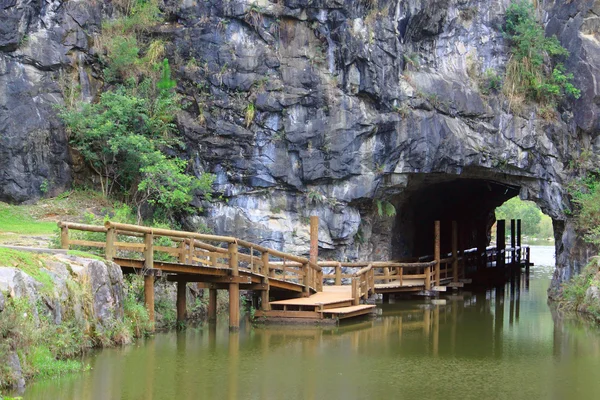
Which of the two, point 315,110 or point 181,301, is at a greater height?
point 315,110

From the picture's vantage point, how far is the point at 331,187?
1079 inches

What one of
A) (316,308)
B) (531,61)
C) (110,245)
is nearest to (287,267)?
(316,308)

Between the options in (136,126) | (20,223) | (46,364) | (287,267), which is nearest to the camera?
(46,364)

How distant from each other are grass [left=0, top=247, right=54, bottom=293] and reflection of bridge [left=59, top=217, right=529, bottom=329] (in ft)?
6.63

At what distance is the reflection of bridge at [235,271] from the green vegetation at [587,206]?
609 centimetres

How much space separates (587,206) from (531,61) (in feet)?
18.5

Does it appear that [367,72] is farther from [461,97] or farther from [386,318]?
[386,318]

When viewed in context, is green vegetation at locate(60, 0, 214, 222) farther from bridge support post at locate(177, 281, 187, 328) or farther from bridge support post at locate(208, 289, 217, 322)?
bridge support post at locate(177, 281, 187, 328)

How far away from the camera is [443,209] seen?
127 feet

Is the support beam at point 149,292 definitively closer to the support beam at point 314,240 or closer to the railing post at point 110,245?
the railing post at point 110,245

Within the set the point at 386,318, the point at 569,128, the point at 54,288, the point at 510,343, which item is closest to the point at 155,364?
the point at 54,288

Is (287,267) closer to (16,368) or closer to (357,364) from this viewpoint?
(357,364)

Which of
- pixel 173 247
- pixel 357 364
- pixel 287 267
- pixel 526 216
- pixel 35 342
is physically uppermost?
pixel 526 216

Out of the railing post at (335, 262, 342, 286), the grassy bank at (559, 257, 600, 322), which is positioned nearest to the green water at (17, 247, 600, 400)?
the grassy bank at (559, 257, 600, 322)
